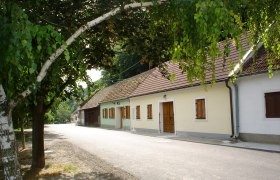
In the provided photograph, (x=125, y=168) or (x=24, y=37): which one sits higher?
(x=24, y=37)

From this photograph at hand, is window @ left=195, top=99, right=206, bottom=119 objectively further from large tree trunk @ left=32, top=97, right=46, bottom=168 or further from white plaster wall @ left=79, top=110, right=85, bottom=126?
white plaster wall @ left=79, top=110, right=85, bottom=126

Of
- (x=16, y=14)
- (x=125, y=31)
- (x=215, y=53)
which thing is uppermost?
(x=125, y=31)

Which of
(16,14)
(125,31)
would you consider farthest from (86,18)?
(16,14)

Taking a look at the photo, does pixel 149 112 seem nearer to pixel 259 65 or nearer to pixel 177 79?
pixel 177 79

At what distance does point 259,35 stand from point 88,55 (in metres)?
5.39

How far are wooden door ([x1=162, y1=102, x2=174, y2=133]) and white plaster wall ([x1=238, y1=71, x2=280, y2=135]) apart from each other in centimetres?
809

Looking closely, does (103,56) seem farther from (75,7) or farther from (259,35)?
(259,35)

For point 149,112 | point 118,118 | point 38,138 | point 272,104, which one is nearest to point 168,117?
point 149,112

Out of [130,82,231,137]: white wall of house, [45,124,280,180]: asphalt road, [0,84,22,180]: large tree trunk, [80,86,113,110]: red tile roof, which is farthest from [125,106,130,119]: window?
[0,84,22,180]: large tree trunk

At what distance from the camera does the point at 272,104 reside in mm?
16016

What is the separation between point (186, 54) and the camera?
5609 mm

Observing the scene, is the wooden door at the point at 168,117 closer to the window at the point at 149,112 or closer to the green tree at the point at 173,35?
the window at the point at 149,112

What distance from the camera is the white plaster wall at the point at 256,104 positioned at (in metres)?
15.8

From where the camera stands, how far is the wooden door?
2545 centimetres
